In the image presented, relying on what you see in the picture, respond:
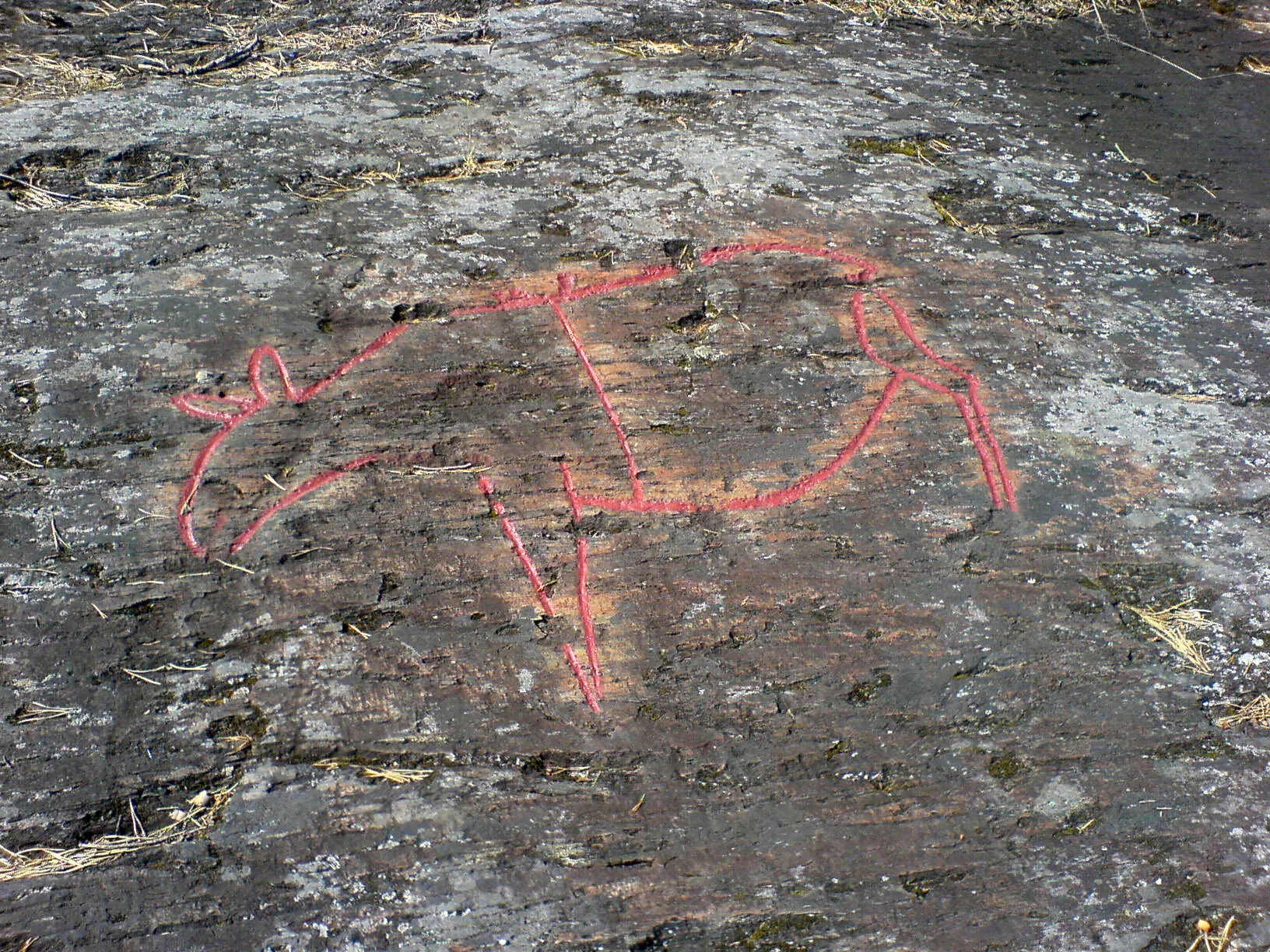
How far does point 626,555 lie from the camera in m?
2.24

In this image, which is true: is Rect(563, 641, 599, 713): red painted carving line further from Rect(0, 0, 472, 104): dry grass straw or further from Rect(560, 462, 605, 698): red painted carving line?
Rect(0, 0, 472, 104): dry grass straw

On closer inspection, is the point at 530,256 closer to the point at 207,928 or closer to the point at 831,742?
the point at 831,742

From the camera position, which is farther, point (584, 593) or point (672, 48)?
point (672, 48)

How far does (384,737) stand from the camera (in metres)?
2.01

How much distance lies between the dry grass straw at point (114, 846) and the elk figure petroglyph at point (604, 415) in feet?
1.94

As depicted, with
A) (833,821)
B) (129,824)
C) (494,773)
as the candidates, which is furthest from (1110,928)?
(129,824)

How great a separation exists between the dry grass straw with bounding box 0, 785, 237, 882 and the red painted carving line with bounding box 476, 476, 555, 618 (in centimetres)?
78

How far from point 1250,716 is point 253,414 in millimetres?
2578

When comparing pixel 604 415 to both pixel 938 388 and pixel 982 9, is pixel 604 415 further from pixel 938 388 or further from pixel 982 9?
pixel 982 9

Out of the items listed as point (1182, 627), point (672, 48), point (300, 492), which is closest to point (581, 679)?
point (300, 492)

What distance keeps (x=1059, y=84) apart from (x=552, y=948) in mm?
3514

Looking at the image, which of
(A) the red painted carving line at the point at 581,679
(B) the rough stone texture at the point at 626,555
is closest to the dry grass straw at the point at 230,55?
(B) the rough stone texture at the point at 626,555

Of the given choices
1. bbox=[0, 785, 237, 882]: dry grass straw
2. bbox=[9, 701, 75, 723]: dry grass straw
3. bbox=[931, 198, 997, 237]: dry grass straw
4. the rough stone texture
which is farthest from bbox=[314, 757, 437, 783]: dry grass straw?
bbox=[931, 198, 997, 237]: dry grass straw

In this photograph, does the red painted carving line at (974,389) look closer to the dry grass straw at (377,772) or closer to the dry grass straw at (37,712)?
the dry grass straw at (377,772)
